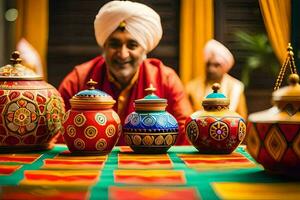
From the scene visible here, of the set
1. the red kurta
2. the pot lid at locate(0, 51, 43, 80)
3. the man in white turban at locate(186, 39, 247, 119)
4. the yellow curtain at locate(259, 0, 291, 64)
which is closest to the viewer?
the pot lid at locate(0, 51, 43, 80)

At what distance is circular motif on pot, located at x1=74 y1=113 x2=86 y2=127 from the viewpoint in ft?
3.80

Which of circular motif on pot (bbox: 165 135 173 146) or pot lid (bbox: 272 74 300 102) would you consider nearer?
pot lid (bbox: 272 74 300 102)

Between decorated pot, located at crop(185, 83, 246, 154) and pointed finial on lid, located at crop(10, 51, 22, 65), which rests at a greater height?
pointed finial on lid, located at crop(10, 51, 22, 65)

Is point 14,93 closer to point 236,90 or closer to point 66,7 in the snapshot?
point 236,90

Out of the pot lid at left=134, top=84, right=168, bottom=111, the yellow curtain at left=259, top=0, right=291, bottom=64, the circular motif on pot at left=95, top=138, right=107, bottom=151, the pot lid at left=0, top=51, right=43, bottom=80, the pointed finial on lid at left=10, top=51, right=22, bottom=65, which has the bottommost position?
the circular motif on pot at left=95, top=138, right=107, bottom=151

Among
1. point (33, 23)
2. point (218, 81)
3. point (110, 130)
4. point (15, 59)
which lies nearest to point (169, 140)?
point (110, 130)

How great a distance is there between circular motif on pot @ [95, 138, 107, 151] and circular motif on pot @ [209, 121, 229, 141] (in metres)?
0.25

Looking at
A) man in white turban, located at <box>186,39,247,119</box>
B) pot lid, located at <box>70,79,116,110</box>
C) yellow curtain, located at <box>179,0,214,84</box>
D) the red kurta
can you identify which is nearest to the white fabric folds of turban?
man in white turban, located at <box>186,39,247,119</box>

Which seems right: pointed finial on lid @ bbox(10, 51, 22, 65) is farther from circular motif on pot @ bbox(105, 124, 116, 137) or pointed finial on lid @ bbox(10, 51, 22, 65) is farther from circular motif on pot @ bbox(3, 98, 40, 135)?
circular motif on pot @ bbox(105, 124, 116, 137)

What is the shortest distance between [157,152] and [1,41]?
315 cm

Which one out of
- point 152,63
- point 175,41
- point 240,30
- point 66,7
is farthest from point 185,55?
point 152,63

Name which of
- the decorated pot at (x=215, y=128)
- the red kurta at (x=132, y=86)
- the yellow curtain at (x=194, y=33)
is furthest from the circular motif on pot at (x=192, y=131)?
the yellow curtain at (x=194, y=33)

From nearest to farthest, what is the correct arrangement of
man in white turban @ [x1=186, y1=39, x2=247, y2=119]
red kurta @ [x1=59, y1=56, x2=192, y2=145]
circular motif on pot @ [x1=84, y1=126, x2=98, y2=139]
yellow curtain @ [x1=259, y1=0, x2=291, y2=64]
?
circular motif on pot @ [x1=84, y1=126, x2=98, y2=139]
red kurta @ [x1=59, y1=56, x2=192, y2=145]
man in white turban @ [x1=186, y1=39, x2=247, y2=119]
yellow curtain @ [x1=259, y1=0, x2=291, y2=64]

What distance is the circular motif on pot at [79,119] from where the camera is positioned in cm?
116
